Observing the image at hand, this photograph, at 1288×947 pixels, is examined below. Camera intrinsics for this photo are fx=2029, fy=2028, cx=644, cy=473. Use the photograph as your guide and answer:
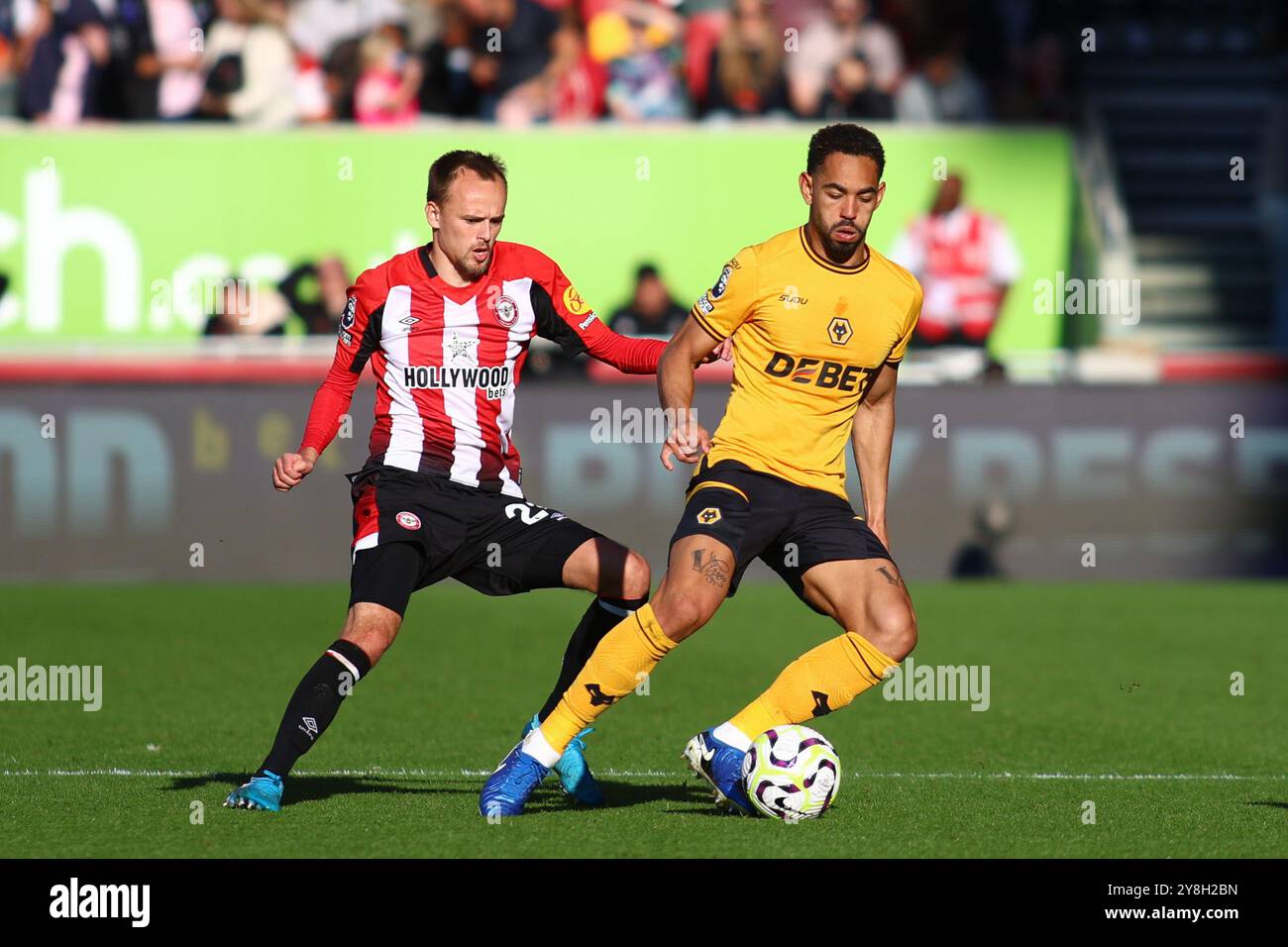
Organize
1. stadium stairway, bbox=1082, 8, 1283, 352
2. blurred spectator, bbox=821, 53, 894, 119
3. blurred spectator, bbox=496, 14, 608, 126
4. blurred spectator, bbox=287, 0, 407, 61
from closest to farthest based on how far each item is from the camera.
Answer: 1. blurred spectator, bbox=496, 14, 608, 126
2. blurred spectator, bbox=821, 53, 894, 119
3. blurred spectator, bbox=287, 0, 407, 61
4. stadium stairway, bbox=1082, 8, 1283, 352

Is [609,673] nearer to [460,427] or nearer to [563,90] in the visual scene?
[460,427]

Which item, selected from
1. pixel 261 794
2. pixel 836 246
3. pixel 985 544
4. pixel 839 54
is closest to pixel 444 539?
pixel 261 794

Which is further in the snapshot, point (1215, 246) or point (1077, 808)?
point (1215, 246)

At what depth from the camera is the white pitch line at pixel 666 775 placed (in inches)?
274

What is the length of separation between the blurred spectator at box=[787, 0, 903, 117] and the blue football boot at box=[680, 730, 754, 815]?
1193 centimetres

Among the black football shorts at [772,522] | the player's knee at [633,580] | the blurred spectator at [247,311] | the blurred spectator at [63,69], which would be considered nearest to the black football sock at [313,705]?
the player's knee at [633,580]

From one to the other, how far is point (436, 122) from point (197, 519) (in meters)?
4.33

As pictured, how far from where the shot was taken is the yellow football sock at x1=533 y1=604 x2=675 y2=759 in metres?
5.98

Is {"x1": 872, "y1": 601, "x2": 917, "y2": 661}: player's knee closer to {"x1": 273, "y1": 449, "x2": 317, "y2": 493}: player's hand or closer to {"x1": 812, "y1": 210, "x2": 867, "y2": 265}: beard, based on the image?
{"x1": 812, "y1": 210, "x2": 867, "y2": 265}: beard

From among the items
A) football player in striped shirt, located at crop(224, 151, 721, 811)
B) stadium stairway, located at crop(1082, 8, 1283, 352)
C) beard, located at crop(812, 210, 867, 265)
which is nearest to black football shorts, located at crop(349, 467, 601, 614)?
football player in striped shirt, located at crop(224, 151, 721, 811)

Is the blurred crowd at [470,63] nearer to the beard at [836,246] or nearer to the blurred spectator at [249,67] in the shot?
the blurred spectator at [249,67]

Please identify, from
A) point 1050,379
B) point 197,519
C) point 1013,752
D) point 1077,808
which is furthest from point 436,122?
point 1077,808

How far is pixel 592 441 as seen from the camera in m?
14.5
